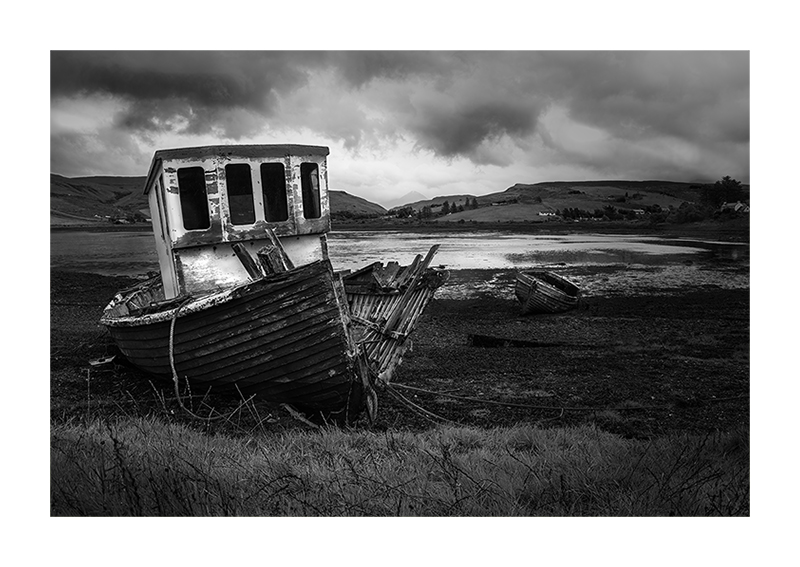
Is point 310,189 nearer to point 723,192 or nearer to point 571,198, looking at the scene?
point 571,198

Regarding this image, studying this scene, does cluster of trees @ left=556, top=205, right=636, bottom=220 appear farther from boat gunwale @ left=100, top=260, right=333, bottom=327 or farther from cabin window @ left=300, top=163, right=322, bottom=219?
boat gunwale @ left=100, top=260, right=333, bottom=327

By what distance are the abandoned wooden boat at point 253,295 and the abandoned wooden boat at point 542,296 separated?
546 cm

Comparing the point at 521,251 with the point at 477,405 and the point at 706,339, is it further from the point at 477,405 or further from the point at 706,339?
the point at 477,405

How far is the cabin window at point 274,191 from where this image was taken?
17.3ft

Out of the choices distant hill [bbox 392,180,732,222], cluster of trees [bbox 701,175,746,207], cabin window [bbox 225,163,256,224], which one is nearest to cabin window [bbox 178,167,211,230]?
cabin window [bbox 225,163,256,224]

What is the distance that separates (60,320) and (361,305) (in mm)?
6340

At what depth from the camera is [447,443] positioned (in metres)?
4.07

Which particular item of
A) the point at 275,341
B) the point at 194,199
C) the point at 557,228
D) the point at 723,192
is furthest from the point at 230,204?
the point at 557,228

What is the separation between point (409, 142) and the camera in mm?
4949

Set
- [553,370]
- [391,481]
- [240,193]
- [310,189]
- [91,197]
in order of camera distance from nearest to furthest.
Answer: [391,481], [91,197], [240,193], [310,189], [553,370]

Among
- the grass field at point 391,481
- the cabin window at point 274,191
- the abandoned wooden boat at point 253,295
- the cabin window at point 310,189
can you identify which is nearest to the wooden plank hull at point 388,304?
the abandoned wooden boat at point 253,295

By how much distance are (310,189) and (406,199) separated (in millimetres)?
1008

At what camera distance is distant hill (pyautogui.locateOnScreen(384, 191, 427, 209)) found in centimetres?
530

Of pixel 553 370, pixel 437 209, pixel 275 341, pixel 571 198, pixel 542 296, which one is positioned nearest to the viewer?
pixel 275 341
